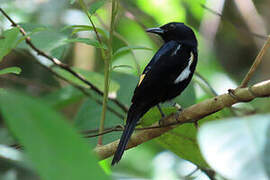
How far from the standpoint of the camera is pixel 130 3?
480 centimetres

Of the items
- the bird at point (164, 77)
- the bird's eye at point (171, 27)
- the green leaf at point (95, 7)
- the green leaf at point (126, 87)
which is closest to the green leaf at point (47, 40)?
the bird at point (164, 77)

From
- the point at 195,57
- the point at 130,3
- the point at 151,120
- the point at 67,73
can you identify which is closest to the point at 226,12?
the point at 130,3

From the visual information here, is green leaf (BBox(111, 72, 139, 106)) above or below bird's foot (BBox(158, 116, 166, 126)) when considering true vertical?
below

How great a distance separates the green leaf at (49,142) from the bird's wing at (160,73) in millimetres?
1912

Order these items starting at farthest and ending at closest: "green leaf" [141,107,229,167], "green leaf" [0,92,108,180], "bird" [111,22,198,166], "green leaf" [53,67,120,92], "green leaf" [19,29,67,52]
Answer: "green leaf" [53,67,120,92] → "bird" [111,22,198,166] → "green leaf" [19,29,67,52] → "green leaf" [141,107,229,167] → "green leaf" [0,92,108,180]

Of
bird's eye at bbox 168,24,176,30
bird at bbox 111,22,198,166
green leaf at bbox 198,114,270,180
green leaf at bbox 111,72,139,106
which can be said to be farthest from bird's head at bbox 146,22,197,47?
green leaf at bbox 198,114,270,180

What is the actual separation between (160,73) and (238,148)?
6.30 ft

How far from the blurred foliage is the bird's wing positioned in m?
0.17

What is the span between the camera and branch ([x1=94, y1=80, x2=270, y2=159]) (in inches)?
62.2

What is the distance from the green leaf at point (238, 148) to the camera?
0.79 meters

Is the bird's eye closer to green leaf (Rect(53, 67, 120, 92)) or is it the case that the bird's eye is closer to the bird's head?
the bird's head

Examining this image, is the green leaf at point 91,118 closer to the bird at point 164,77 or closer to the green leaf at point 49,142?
the bird at point 164,77

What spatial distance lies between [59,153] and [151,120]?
150cm

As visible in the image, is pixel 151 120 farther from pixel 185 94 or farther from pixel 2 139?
pixel 2 139
